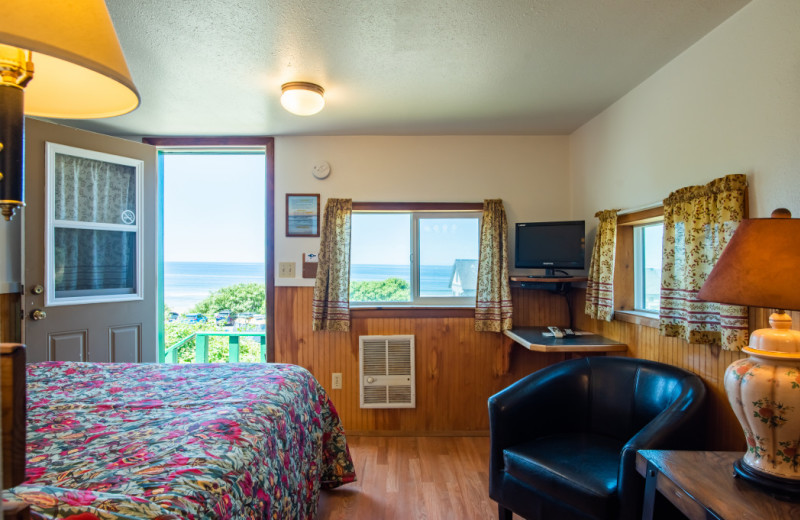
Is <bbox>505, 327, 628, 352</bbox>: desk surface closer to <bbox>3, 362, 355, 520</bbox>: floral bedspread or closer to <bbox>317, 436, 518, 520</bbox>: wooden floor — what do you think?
<bbox>317, 436, 518, 520</bbox>: wooden floor

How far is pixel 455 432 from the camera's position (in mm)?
3336

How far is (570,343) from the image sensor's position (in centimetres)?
263

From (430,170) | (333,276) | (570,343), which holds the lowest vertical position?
(570,343)

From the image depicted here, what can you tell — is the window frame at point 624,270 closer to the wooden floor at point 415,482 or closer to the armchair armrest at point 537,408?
the armchair armrest at point 537,408

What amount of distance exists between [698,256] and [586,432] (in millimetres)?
1022

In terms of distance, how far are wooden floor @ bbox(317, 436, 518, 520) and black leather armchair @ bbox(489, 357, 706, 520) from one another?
16.9 inches

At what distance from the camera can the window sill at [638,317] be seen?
2.33m

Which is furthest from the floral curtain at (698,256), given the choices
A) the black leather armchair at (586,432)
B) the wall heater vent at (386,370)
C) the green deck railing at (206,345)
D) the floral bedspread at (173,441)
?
the green deck railing at (206,345)

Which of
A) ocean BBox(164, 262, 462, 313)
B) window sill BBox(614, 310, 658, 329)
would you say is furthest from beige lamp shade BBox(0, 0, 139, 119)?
ocean BBox(164, 262, 462, 313)

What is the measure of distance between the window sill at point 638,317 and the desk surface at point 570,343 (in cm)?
16

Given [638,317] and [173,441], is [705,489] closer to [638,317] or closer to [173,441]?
[638,317]

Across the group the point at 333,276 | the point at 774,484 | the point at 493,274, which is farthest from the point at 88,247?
the point at 774,484

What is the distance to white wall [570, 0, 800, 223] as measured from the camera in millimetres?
1535

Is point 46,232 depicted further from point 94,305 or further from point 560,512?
point 560,512
